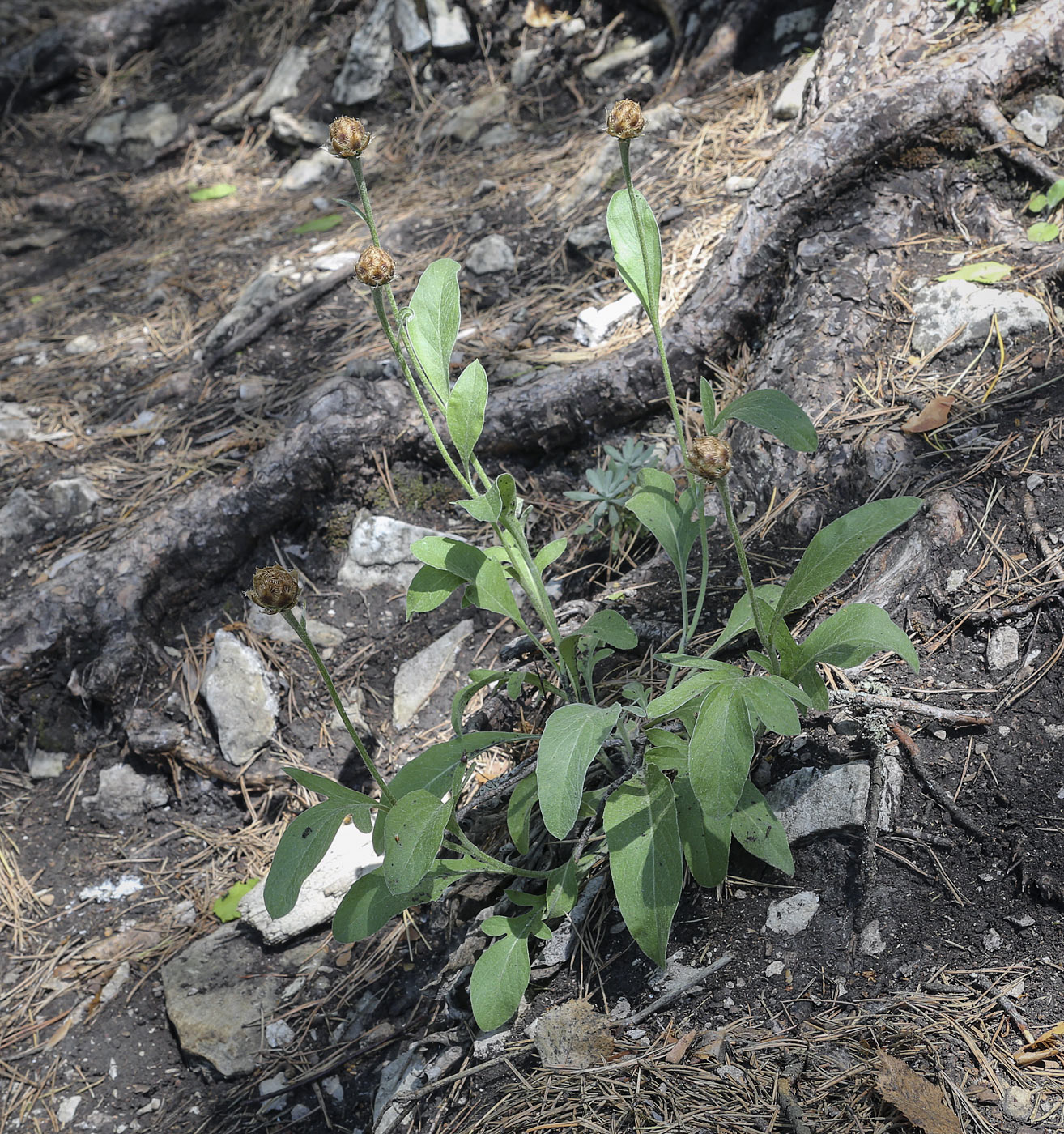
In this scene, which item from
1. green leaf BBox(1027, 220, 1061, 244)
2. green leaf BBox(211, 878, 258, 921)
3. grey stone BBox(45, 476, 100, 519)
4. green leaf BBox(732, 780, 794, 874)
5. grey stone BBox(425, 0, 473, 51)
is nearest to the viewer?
green leaf BBox(732, 780, 794, 874)

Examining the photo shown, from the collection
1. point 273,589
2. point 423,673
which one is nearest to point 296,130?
point 423,673

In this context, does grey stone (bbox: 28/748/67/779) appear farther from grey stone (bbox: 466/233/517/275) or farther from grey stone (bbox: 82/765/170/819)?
grey stone (bbox: 466/233/517/275)

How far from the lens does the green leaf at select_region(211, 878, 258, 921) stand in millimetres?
2408

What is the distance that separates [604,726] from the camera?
145 cm

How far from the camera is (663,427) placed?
2.82m

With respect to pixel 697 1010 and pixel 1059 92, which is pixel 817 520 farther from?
pixel 1059 92

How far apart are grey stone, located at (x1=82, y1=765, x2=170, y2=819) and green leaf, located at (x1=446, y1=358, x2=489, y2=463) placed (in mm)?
1751

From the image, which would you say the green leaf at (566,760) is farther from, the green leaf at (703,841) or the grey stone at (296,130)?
the grey stone at (296,130)

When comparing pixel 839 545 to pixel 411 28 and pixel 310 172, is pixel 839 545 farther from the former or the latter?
pixel 411 28

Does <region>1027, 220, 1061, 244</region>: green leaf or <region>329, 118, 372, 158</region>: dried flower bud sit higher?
<region>329, 118, 372, 158</region>: dried flower bud

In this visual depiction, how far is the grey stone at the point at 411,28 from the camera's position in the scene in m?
5.05

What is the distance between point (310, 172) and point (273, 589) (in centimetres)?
457

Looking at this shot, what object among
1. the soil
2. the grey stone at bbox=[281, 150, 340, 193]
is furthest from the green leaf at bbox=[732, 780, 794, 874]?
the grey stone at bbox=[281, 150, 340, 193]

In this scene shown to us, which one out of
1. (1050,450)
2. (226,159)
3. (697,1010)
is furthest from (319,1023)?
(226,159)
